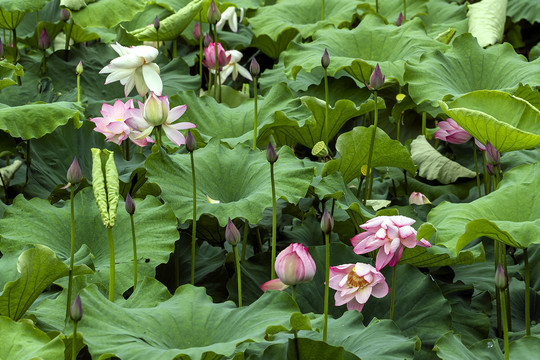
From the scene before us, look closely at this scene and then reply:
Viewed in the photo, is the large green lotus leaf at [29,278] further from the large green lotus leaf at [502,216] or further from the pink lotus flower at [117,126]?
the large green lotus leaf at [502,216]

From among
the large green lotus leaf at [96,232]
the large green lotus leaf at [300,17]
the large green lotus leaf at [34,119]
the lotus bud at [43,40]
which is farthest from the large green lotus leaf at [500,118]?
the lotus bud at [43,40]

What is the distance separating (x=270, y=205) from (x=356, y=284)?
26cm

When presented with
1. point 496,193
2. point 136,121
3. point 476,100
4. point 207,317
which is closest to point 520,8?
point 476,100

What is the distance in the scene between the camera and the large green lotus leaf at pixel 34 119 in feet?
5.62

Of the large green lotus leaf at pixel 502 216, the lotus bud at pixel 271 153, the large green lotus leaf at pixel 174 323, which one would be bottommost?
the large green lotus leaf at pixel 174 323

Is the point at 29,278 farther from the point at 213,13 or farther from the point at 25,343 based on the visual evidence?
the point at 213,13

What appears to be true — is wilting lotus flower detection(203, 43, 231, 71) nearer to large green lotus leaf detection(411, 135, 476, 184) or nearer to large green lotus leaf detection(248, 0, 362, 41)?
large green lotus leaf detection(248, 0, 362, 41)

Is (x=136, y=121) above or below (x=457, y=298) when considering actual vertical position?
above

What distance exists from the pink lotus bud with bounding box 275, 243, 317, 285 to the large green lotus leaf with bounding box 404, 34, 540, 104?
33.2 inches

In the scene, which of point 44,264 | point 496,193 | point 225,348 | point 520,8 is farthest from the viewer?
point 520,8

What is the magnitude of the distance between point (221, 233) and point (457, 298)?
56cm

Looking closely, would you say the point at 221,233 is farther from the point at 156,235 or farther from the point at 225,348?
the point at 225,348

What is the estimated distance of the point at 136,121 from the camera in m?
1.53

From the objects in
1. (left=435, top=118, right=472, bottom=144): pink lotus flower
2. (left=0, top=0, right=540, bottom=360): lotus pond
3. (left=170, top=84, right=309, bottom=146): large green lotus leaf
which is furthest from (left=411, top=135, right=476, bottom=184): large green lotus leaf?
(left=170, top=84, right=309, bottom=146): large green lotus leaf
